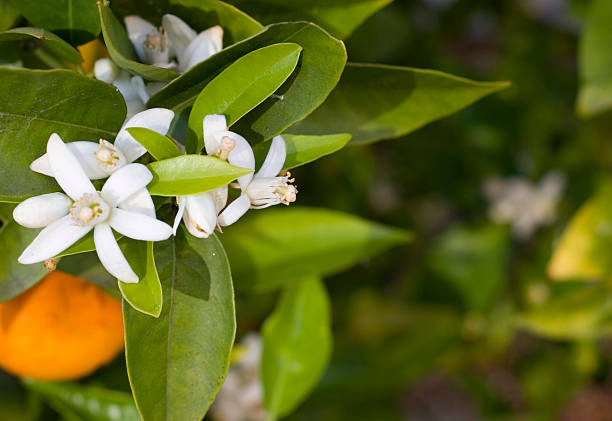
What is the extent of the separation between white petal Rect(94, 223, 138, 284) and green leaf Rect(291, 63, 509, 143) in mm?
208

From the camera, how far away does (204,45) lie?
0.43 meters

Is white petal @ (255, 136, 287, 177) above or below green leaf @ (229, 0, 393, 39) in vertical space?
below

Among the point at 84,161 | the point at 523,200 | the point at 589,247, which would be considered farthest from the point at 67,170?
the point at 523,200

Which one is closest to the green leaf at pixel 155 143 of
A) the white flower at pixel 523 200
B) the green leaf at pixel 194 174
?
the green leaf at pixel 194 174

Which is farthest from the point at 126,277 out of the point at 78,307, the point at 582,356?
the point at 582,356

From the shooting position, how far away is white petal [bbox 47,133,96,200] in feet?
1.19

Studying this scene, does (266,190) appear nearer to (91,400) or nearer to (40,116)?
(40,116)

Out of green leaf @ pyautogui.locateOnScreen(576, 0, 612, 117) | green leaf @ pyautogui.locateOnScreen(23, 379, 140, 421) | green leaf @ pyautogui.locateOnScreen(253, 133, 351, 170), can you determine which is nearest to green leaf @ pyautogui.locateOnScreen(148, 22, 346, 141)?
green leaf @ pyautogui.locateOnScreen(253, 133, 351, 170)

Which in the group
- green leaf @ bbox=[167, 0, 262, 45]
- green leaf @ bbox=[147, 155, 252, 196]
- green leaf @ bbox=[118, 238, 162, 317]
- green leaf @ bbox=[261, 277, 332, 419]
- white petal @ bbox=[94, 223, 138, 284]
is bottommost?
green leaf @ bbox=[261, 277, 332, 419]

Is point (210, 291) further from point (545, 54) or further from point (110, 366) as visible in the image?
point (545, 54)

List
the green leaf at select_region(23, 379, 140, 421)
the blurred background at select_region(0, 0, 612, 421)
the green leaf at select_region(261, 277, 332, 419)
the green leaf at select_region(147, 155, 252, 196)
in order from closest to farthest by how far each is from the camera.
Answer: the green leaf at select_region(147, 155, 252, 196), the green leaf at select_region(23, 379, 140, 421), the green leaf at select_region(261, 277, 332, 419), the blurred background at select_region(0, 0, 612, 421)

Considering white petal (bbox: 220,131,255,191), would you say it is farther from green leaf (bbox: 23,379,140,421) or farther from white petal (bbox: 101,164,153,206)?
green leaf (bbox: 23,379,140,421)

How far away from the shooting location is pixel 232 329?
41 centimetres

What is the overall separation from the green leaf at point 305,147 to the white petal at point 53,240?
127mm
